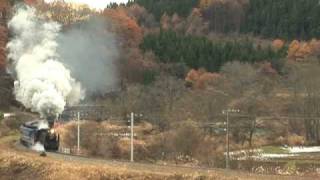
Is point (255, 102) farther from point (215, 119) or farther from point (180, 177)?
point (180, 177)

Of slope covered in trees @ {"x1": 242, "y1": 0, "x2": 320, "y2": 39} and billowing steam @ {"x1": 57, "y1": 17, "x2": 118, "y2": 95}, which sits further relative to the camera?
slope covered in trees @ {"x1": 242, "y1": 0, "x2": 320, "y2": 39}

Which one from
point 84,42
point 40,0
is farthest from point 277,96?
point 40,0

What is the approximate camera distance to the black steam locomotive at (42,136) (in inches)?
1329

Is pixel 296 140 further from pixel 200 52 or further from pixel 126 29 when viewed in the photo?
pixel 200 52

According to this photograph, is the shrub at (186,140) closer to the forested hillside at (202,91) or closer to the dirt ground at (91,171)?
the forested hillside at (202,91)

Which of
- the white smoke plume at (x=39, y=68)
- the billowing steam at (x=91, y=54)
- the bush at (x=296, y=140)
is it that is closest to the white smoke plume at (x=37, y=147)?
the white smoke plume at (x=39, y=68)

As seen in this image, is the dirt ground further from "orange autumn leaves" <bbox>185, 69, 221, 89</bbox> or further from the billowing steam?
"orange autumn leaves" <bbox>185, 69, 221, 89</bbox>

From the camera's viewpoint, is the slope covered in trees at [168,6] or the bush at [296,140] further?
the slope covered in trees at [168,6]

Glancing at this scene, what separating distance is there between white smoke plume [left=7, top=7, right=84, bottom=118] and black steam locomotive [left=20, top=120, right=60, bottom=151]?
149cm

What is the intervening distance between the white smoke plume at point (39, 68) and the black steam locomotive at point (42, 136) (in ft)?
4.90

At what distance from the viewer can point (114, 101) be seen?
61625 mm

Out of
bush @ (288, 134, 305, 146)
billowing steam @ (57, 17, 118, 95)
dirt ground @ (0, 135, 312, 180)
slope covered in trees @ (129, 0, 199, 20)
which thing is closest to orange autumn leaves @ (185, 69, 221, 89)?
billowing steam @ (57, 17, 118, 95)

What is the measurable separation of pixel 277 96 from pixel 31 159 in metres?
49.3

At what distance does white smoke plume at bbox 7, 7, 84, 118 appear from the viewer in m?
36.9
